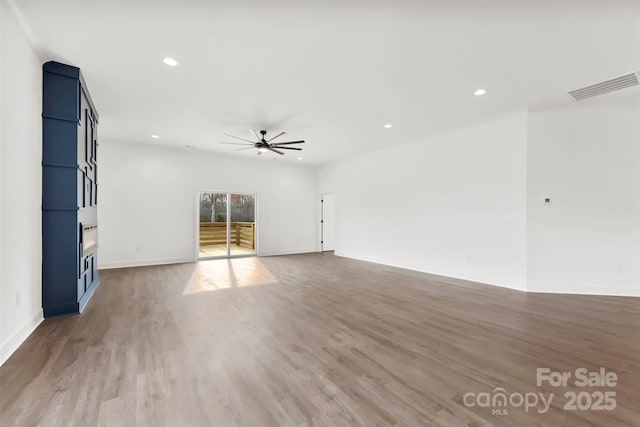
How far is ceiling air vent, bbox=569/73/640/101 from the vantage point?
3.41 metres

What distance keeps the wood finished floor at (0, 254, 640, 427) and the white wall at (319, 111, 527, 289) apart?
38.0 inches

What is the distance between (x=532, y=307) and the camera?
3.64 meters

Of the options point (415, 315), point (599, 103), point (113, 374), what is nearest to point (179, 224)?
point (113, 374)

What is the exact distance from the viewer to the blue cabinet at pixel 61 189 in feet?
10.2

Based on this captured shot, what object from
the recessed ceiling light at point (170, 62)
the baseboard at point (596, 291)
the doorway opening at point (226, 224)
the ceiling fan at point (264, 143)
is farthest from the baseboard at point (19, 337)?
the baseboard at point (596, 291)

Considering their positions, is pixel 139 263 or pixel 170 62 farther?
pixel 139 263

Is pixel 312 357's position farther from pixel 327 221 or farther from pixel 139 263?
pixel 327 221

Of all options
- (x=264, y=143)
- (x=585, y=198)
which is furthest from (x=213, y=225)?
(x=585, y=198)

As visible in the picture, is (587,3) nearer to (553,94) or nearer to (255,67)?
(553,94)

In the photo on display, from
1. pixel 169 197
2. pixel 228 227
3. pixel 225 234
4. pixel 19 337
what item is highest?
pixel 169 197

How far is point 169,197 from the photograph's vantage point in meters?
6.97

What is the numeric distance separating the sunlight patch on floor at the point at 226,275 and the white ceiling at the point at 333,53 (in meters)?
3.01

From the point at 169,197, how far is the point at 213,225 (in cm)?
136

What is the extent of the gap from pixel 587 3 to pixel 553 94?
1.95 meters
